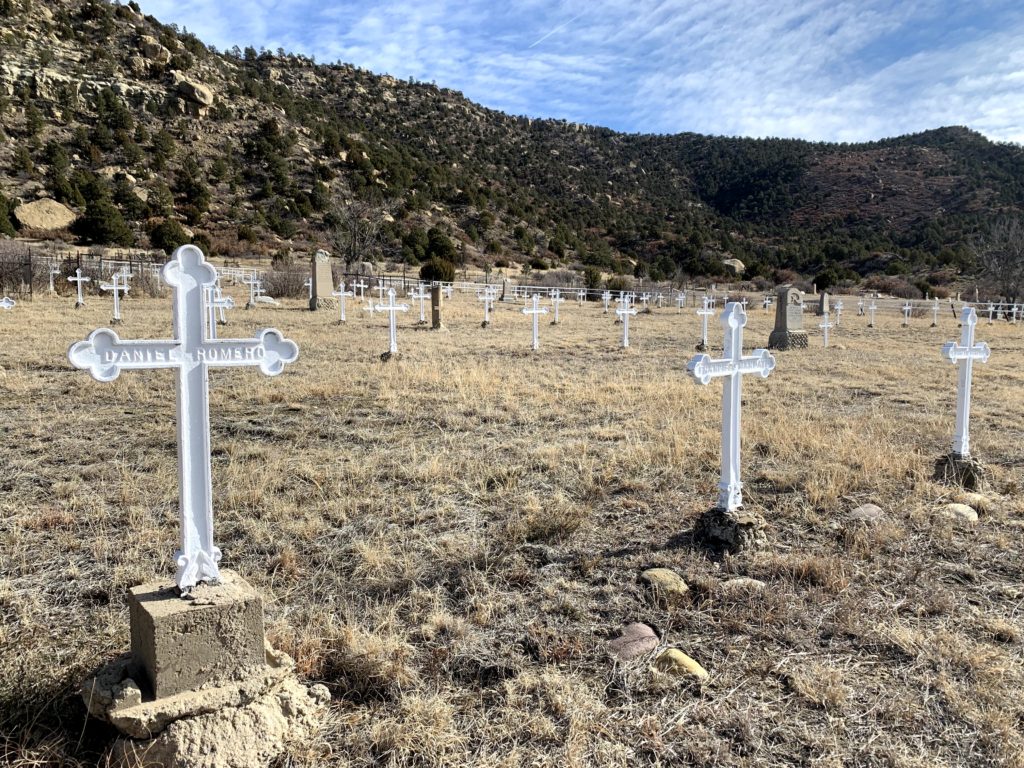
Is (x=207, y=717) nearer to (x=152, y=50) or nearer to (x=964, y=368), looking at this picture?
(x=964, y=368)

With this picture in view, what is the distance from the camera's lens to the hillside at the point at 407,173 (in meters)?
45.3

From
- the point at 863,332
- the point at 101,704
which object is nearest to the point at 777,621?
the point at 101,704

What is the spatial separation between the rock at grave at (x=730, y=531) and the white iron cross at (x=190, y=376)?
8.86 ft

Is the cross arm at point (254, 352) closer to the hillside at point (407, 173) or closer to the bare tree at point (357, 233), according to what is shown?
the hillside at point (407, 173)

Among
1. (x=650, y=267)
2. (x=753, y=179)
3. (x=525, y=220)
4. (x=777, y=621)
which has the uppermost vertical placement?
(x=753, y=179)

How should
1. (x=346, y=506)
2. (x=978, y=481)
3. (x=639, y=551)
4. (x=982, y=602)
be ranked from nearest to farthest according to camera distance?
(x=982, y=602) < (x=639, y=551) < (x=346, y=506) < (x=978, y=481)

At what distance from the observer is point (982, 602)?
3355 mm

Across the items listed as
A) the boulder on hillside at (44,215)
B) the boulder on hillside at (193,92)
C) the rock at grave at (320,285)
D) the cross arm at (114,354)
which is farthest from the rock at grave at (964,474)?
the boulder on hillside at (193,92)

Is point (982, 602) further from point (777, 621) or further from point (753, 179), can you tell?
point (753, 179)

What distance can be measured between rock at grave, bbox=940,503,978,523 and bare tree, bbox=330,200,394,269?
37773 millimetres

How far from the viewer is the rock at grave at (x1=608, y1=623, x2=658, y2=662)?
2869 millimetres

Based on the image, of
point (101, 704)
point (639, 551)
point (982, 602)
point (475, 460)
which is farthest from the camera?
point (475, 460)

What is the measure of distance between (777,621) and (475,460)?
303 centimetres

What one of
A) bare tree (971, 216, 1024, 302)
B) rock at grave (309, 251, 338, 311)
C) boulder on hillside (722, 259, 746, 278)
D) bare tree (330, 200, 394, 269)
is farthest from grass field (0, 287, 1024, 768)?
boulder on hillside (722, 259, 746, 278)
